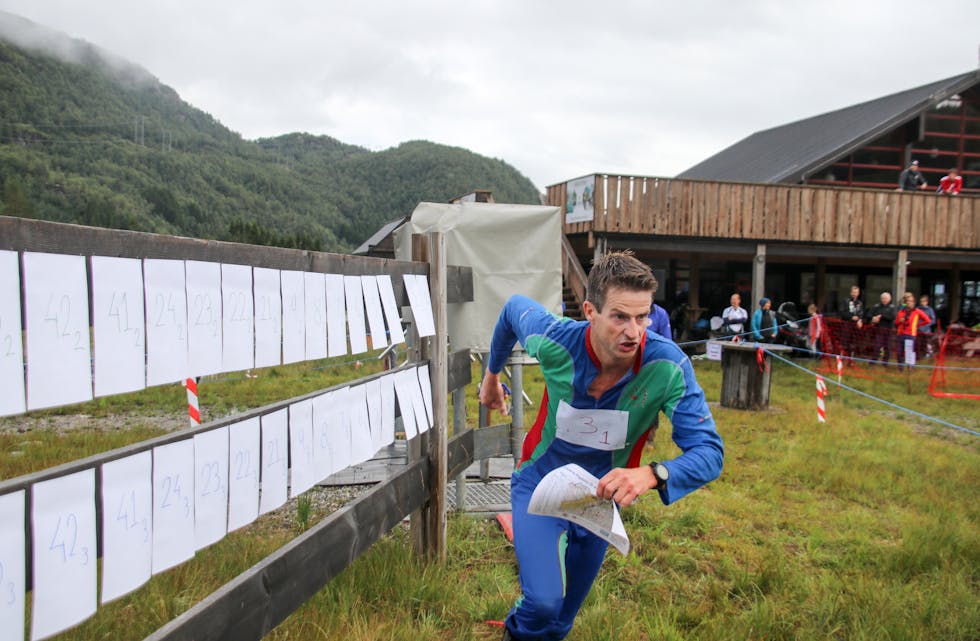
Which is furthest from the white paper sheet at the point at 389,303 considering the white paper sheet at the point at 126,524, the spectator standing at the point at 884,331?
the spectator standing at the point at 884,331

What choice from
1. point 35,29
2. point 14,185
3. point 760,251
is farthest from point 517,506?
point 35,29

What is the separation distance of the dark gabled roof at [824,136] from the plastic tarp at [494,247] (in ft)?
60.4

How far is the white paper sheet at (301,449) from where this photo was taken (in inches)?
91.5

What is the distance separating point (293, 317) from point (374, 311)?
62 cm

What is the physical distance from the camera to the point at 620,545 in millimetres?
2104

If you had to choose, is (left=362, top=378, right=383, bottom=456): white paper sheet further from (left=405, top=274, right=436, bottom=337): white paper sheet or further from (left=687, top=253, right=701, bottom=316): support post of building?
(left=687, top=253, right=701, bottom=316): support post of building

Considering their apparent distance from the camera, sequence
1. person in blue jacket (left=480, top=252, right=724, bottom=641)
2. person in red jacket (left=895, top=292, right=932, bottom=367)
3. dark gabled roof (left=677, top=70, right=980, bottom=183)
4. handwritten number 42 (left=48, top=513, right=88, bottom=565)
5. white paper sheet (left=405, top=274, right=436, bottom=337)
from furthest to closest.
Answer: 1. dark gabled roof (left=677, top=70, right=980, bottom=183)
2. person in red jacket (left=895, top=292, right=932, bottom=367)
3. white paper sheet (left=405, top=274, right=436, bottom=337)
4. person in blue jacket (left=480, top=252, right=724, bottom=641)
5. handwritten number 42 (left=48, top=513, right=88, bottom=565)

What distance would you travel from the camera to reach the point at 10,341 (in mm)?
1318

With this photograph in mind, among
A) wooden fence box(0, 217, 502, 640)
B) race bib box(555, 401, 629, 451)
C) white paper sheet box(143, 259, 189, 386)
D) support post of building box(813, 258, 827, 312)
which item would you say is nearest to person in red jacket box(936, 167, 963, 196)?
support post of building box(813, 258, 827, 312)

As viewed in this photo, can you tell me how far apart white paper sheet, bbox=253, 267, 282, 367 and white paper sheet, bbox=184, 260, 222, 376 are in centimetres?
19

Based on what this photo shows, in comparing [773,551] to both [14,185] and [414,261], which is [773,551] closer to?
[414,261]

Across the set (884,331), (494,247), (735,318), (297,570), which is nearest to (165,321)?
(297,570)

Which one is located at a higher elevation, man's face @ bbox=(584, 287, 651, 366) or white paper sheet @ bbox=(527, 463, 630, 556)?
man's face @ bbox=(584, 287, 651, 366)

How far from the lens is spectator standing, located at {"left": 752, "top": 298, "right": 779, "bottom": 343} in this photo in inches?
630
